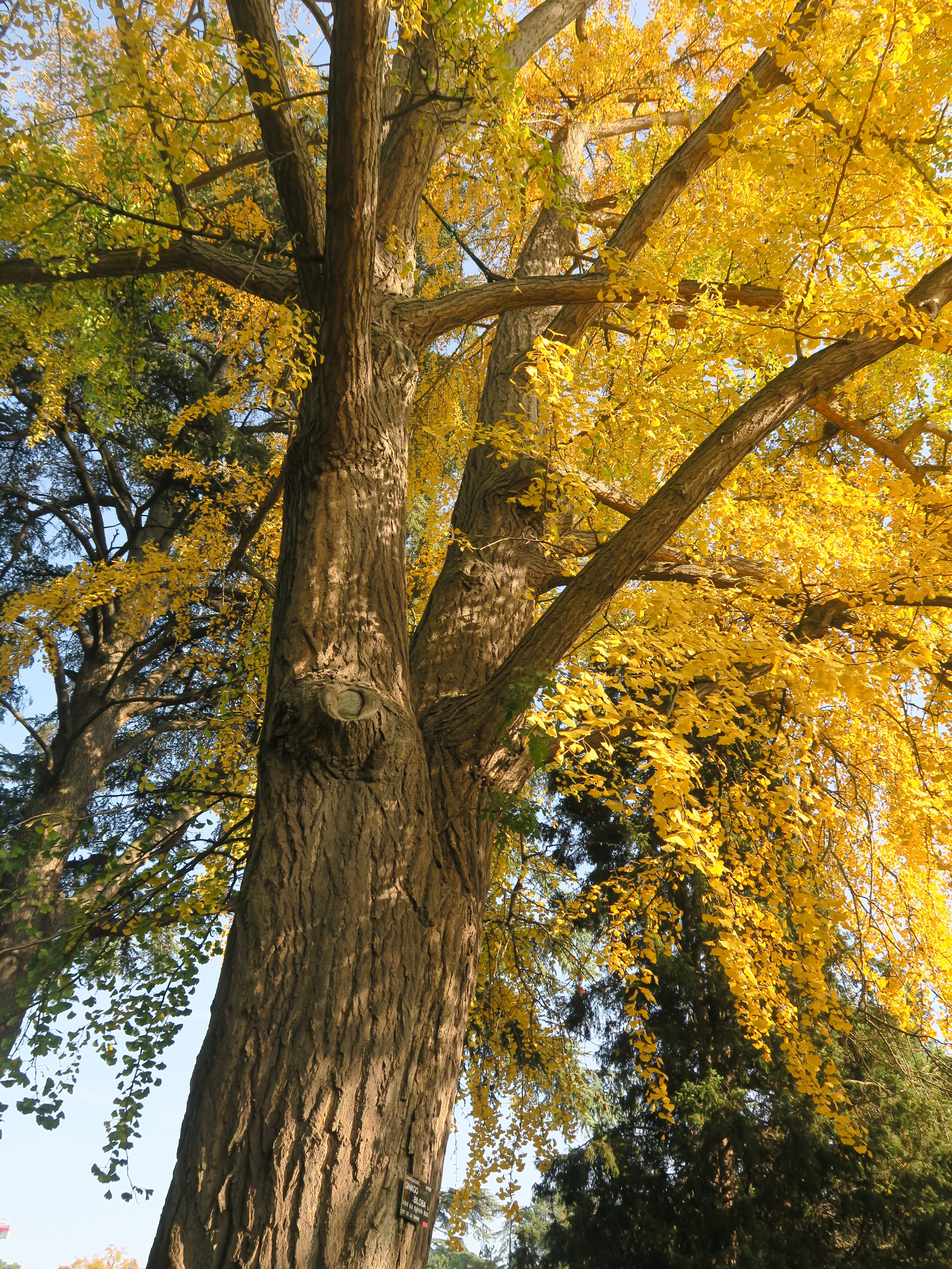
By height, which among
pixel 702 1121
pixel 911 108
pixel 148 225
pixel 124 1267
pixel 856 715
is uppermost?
pixel 911 108

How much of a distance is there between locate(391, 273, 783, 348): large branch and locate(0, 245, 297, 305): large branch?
62cm

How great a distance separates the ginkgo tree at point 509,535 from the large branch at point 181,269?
2 cm

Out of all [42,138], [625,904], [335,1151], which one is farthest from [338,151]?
[625,904]

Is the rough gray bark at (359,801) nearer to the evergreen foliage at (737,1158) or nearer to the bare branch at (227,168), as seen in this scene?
the bare branch at (227,168)

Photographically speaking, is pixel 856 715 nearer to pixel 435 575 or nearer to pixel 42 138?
pixel 435 575

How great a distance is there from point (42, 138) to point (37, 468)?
711cm

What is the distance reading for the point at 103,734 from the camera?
8320 mm

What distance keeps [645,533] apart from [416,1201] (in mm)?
2214

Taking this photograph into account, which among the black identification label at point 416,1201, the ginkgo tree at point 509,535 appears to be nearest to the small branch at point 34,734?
the ginkgo tree at point 509,535

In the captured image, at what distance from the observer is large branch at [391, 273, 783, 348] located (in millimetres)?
4031

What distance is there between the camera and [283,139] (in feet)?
11.2

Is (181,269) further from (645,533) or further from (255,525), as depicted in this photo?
(645,533)

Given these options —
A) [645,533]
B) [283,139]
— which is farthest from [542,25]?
[645,533]

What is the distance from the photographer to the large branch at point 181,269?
12.3ft
